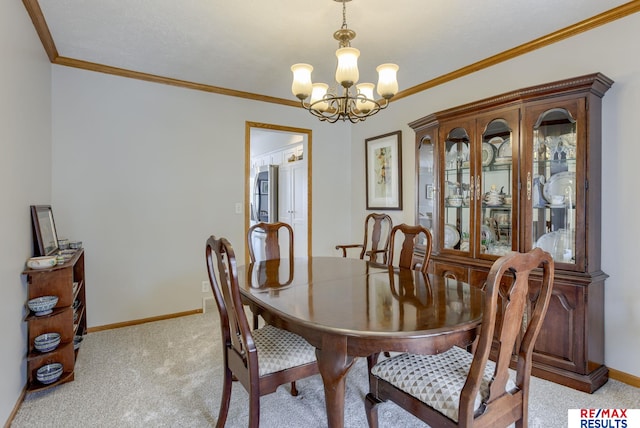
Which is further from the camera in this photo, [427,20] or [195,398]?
[427,20]

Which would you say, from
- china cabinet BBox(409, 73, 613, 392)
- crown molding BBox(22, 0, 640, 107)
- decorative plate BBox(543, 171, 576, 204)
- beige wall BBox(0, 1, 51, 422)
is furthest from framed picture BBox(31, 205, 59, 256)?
decorative plate BBox(543, 171, 576, 204)

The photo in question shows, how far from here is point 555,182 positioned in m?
2.31

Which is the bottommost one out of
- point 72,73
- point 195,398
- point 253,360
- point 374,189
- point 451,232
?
point 195,398

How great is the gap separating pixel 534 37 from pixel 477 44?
1.28ft

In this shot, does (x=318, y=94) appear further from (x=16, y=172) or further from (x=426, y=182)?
(x=16, y=172)

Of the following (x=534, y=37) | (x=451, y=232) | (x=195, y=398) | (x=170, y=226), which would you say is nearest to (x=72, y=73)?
(x=170, y=226)

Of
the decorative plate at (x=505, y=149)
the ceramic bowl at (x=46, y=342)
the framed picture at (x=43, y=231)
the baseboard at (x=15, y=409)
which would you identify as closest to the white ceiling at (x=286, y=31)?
the decorative plate at (x=505, y=149)

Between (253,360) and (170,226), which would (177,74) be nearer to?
(170,226)

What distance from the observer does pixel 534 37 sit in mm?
2510

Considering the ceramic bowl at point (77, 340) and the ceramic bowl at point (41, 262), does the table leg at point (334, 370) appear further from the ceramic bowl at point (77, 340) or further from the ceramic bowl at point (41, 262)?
the ceramic bowl at point (77, 340)

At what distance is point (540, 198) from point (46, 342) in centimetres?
338

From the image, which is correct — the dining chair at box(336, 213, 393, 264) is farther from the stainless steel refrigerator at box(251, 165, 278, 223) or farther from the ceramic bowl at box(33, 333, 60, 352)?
the ceramic bowl at box(33, 333, 60, 352)

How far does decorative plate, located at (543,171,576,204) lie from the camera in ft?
7.25

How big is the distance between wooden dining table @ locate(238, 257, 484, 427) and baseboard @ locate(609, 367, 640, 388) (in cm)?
142
